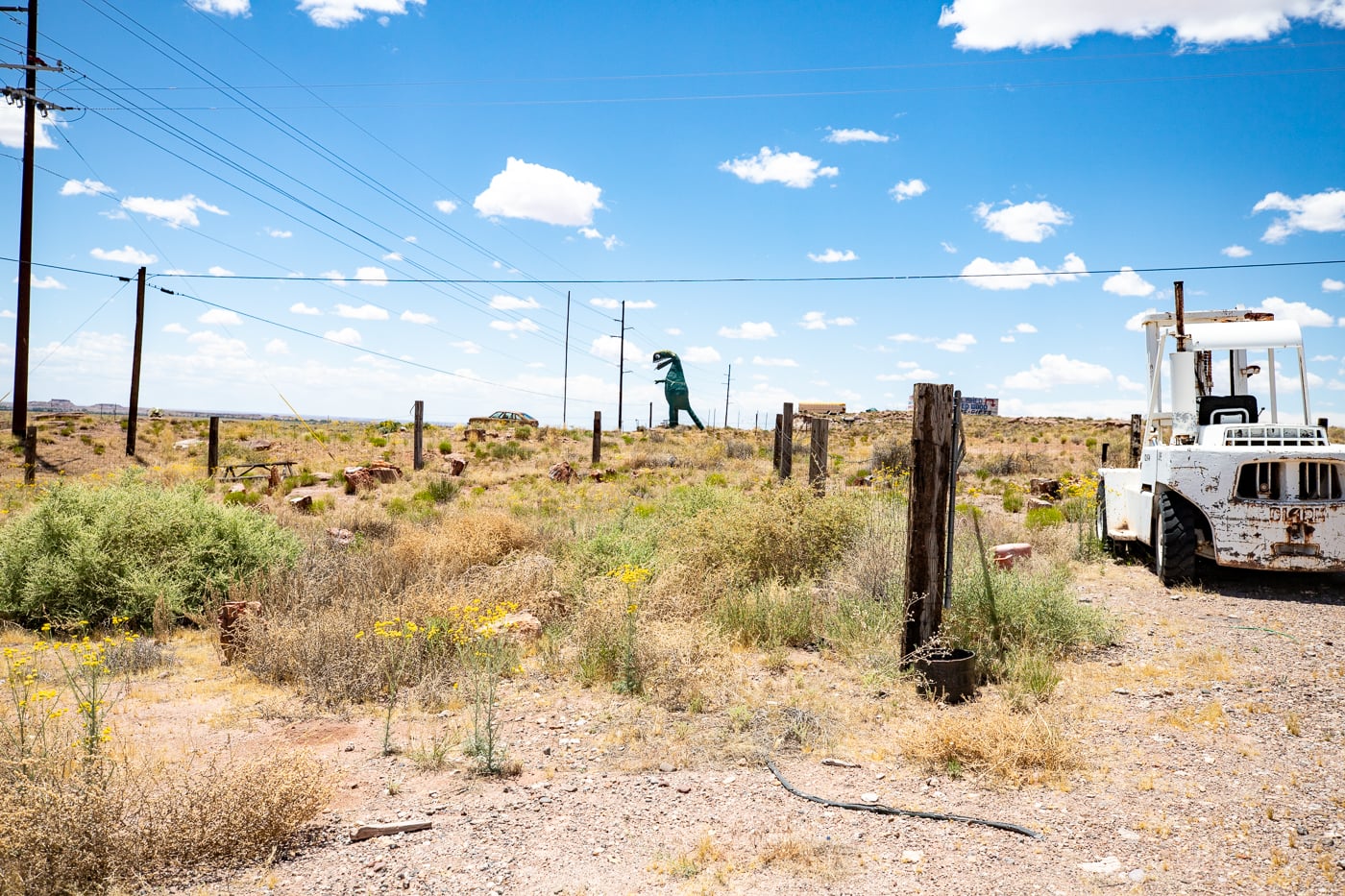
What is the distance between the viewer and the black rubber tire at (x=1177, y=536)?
30.6 feet

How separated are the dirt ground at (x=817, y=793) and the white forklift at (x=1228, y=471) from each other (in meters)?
2.33

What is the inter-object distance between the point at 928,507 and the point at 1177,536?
4886mm

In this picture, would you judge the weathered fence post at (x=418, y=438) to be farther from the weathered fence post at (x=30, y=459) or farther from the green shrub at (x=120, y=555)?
the green shrub at (x=120, y=555)

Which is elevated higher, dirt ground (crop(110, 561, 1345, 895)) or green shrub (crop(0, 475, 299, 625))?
green shrub (crop(0, 475, 299, 625))

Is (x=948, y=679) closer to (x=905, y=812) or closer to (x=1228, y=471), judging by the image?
(x=905, y=812)

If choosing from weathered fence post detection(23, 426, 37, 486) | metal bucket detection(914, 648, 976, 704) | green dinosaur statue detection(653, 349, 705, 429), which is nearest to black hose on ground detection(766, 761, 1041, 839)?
metal bucket detection(914, 648, 976, 704)

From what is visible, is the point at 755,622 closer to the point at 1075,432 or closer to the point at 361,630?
the point at 361,630

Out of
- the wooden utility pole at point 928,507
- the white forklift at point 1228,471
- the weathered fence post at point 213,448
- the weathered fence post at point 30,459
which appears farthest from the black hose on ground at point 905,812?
the weathered fence post at point 30,459

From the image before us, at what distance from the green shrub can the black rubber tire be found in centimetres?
986

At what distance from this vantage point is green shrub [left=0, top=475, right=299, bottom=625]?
8.03 metres

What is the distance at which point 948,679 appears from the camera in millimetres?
5910

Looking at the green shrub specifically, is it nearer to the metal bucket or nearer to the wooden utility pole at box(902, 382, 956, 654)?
the wooden utility pole at box(902, 382, 956, 654)

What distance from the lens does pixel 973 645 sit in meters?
6.73

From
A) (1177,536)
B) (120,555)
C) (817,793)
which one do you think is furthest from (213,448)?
(1177,536)
